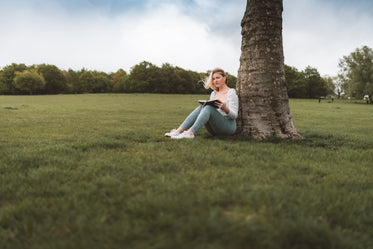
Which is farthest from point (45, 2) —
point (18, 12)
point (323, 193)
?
point (323, 193)

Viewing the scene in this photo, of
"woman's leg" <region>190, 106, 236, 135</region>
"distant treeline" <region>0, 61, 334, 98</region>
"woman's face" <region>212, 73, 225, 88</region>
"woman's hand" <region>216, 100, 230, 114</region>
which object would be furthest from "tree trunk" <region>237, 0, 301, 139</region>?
"distant treeline" <region>0, 61, 334, 98</region>

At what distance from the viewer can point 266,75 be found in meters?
5.69

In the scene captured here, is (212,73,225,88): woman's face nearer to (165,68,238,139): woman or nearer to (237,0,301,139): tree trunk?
(165,68,238,139): woman

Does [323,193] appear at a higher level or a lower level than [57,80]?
lower

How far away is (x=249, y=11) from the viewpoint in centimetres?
586

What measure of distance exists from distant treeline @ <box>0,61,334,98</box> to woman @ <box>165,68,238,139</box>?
57434 mm

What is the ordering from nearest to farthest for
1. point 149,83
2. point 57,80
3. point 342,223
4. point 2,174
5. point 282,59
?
point 342,223 < point 2,174 < point 282,59 < point 149,83 < point 57,80

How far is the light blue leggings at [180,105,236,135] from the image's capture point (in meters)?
5.30

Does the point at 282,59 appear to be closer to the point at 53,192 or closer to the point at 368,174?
the point at 368,174

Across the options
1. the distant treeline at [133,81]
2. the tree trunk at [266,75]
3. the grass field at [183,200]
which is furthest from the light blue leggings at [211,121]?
the distant treeline at [133,81]

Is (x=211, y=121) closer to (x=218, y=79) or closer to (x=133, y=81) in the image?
(x=218, y=79)

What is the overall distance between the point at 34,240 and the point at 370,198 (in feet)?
11.1

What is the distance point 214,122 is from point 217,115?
0.24 meters

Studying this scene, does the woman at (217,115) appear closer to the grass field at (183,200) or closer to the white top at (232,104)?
the white top at (232,104)
